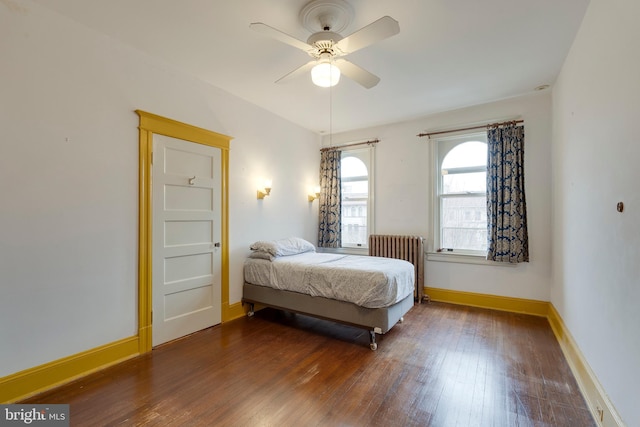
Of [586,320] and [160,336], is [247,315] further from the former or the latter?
[586,320]

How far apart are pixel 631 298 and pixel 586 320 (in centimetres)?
96

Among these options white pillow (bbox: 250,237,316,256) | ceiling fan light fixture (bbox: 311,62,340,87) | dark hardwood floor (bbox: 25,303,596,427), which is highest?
ceiling fan light fixture (bbox: 311,62,340,87)

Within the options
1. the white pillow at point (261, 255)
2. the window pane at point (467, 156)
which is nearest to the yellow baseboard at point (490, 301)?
the window pane at point (467, 156)

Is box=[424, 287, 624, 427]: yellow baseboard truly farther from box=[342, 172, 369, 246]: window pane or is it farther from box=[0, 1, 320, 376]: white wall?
box=[0, 1, 320, 376]: white wall

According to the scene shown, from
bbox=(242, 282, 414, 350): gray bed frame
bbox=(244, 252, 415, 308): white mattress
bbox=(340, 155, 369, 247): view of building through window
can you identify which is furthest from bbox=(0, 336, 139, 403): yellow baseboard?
bbox=(340, 155, 369, 247): view of building through window

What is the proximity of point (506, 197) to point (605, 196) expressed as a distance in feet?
6.66

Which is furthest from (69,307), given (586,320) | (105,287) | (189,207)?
(586,320)

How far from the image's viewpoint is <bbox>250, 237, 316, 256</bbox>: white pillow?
365 centimetres

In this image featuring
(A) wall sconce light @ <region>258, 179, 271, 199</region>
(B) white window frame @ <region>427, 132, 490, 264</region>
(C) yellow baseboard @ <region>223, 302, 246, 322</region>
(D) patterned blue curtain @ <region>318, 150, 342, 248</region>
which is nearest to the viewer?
(C) yellow baseboard @ <region>223, 302, 246, 322</region>

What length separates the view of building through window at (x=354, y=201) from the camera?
5.07 meters

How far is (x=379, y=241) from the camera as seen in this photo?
15.3ft

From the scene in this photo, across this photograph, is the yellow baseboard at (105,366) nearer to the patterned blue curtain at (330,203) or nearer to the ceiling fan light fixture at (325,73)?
the ceiling fan light fixture at (325,73)

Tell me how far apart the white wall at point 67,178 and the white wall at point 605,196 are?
3504 mm

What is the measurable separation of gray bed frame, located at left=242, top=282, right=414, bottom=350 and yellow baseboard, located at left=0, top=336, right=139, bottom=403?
1.37 meters
